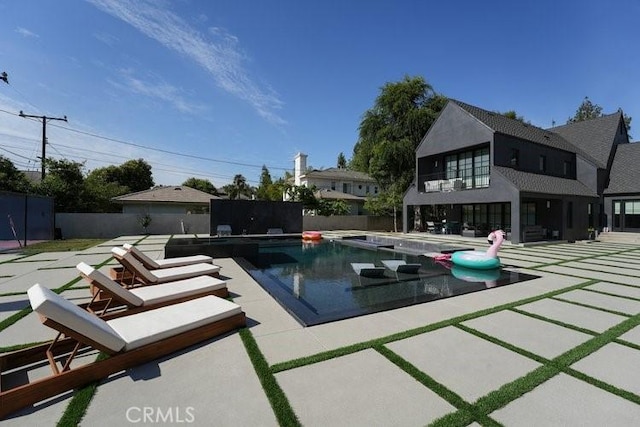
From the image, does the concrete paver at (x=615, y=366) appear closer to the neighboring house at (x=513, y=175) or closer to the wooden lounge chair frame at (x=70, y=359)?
the wooden lounge chair frame at (x=70, y=359)

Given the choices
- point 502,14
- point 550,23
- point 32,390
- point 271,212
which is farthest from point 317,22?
point 32,390

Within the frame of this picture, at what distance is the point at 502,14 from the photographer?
516 inches

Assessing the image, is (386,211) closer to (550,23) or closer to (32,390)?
(550,23)

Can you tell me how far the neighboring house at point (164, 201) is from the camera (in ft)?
80.5

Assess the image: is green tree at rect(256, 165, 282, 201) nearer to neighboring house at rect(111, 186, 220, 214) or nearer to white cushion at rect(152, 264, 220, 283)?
neighboring house at rect(111, 186, 220, 214)

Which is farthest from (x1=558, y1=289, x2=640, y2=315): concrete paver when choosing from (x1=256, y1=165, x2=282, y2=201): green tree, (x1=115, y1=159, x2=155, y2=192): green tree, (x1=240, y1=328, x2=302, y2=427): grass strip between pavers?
(x1=115, y1=159, x2=155, y2=192): green tree

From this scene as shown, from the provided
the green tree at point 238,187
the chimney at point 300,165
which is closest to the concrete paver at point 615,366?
the chimney at point 300,165

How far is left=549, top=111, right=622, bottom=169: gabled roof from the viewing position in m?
22.2

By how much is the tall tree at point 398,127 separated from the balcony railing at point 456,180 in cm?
320

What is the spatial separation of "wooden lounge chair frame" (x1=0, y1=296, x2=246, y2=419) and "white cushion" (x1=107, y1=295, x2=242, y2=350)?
0.06 metres

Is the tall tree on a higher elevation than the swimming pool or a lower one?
higher

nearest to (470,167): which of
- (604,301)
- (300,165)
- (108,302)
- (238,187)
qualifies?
(604,301)

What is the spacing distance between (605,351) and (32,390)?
5942 millimetres

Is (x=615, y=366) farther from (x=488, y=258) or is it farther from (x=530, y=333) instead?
(x=488, y=258)
